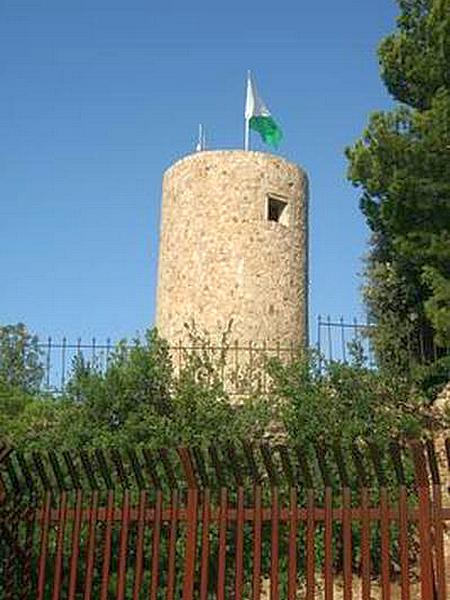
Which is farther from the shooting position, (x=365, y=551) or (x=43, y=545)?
(x=43, y=545)

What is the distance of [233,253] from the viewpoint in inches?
583

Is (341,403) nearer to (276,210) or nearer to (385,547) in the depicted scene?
(276,210)

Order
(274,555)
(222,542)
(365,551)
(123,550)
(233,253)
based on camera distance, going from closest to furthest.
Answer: (365,551) → (274,555) → (222,542) → (123,550) → (233,253)

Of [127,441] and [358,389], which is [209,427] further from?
[358,389]

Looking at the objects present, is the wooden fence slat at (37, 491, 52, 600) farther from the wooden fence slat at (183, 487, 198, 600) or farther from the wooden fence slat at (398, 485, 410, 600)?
the wooden fence slat at (398, 485, 410, 600)

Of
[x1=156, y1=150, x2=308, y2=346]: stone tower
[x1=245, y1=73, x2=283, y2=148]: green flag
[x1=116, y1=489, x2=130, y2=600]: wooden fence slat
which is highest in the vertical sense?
[x1=245, y1=73, x2=283, y2=148]: green flag

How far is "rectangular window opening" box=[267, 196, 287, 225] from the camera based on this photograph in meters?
15.5

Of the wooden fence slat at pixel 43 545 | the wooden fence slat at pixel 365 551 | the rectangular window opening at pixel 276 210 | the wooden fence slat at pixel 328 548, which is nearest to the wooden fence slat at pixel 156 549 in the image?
the wooden fence slat at pixel 43 545

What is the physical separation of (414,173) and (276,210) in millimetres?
3574

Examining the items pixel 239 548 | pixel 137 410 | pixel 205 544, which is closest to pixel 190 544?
pixel 205 544

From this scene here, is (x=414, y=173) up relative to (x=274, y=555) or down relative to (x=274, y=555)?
up

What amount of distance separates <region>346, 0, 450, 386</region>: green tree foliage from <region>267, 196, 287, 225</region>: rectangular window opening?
155cm

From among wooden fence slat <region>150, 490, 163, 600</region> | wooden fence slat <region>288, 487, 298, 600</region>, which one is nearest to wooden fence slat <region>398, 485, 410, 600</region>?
wooden fence slat <region>288, 487, 298, 600</region>

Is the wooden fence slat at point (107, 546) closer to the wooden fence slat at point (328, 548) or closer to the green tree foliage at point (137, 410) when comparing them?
the wooden fence slat at point (328, 548)
